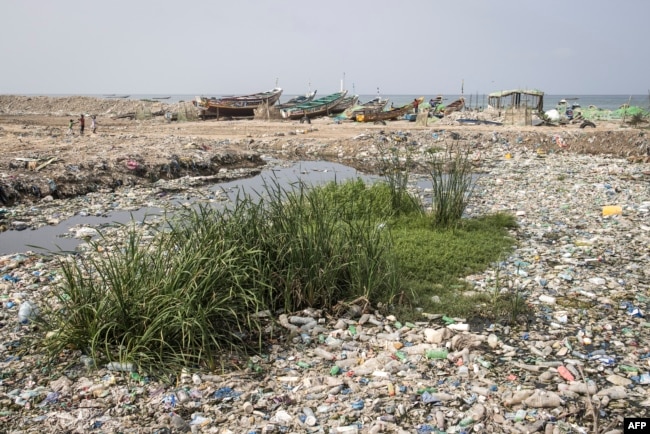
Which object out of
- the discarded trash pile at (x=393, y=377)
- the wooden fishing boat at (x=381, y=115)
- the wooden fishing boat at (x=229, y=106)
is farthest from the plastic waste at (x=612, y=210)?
the wooden fishing boat at (x=229, y=106)

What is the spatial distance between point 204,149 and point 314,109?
1406 cm

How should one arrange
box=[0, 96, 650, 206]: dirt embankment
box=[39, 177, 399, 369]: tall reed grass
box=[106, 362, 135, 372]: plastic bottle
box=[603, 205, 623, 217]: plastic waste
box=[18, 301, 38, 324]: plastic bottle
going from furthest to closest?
box=[0, 96, 650, 206]: dirt embankment, box=[603, 205, 623, 217]: plastic waste, box=[18, 301, 38, 324]: plastic bottle, box=[39, 177, 399, 369]: tall reed grass, box=[106, 362, 135, 372]: plastic bottle

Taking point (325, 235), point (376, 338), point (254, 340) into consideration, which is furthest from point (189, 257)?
point (376, 338)

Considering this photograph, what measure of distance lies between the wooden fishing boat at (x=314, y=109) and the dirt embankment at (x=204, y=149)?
14.2ft

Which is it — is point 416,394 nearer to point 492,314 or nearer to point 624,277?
point 492,314

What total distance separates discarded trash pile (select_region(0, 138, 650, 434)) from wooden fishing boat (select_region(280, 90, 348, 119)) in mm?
22132

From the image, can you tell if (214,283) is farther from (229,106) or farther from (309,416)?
(229,106)

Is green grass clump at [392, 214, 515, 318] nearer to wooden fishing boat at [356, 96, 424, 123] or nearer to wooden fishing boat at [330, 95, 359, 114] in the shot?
wooden fishing boat at [356, 96, 424, 123]

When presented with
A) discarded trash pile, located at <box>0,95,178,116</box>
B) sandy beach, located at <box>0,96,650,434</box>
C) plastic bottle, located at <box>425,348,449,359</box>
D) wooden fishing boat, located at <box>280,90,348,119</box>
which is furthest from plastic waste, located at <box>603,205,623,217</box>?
discarded trash pile, located at <box>0,95,178,116</box>

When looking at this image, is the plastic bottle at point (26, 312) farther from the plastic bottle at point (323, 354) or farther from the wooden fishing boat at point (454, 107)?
the wooden fishing boat at point (454, 107)

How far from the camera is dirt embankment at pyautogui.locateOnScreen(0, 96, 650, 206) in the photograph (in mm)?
9961

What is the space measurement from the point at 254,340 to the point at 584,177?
9.30m

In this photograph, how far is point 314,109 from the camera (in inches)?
1083

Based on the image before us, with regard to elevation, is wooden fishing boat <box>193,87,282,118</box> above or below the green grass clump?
above
